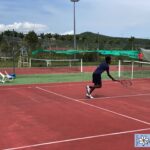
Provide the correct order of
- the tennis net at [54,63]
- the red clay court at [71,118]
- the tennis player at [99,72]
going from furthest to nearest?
1. the tennis net at [54,63]
2. the tennis player at [99,72]
3. the red clay court at [71,118]

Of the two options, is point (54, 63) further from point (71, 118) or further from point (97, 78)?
point (71, 118)

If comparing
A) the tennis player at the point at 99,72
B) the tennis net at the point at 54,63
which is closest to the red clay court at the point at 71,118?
the tennis player at the point at 99,72

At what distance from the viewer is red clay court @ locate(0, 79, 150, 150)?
23.7 ft

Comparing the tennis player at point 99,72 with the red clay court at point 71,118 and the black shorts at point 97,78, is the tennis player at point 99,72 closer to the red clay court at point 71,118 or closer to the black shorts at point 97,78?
the black shorts at point 97,78

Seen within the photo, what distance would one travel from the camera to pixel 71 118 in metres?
9.54

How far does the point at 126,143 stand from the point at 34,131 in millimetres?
2112

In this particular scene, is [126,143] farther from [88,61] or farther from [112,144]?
[88,61]

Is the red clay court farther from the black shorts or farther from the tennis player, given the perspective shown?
the black shorts

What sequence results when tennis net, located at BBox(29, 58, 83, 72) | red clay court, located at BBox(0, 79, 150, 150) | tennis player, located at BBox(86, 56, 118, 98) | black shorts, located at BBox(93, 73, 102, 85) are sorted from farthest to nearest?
tennis net, located at BBox(29, 58, 83, 72) < black shorts, located at BBox(93, 73, 102, 85) < tennis player, located at BBox(86, 56, 118, 98) < red clay court, located at BBox(0, 79, 150, 150)

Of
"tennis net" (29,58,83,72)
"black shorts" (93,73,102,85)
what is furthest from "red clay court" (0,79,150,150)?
"tennis net" (29,58,83,72)

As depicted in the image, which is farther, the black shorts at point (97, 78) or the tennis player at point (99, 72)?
the black shorts at point (97, 78)

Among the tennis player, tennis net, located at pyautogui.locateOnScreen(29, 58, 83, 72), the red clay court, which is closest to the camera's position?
the red clay court

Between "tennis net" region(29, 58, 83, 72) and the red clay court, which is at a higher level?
"tennis net" region(29, 58, 83, 72)

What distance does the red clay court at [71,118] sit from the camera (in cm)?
723
